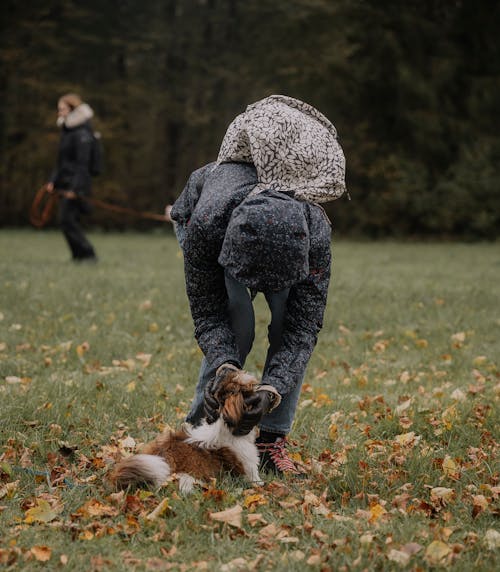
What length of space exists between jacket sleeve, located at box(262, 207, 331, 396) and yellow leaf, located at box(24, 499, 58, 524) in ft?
3.39

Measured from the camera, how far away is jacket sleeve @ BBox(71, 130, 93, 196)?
37.7ft

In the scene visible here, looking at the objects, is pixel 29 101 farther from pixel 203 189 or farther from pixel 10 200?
pixel 203 189

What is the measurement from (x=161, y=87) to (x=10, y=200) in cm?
618

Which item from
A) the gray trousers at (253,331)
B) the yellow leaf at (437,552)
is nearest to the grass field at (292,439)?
the yellow leaf at (437,552)

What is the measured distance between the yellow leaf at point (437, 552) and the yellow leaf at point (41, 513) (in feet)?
4.87

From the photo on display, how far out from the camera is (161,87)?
83.4ft

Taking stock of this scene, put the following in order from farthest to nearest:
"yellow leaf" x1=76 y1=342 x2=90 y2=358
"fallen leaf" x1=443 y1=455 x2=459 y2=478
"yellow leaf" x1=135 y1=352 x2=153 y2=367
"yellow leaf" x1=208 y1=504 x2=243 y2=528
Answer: "yellow leaf" x1=76 y1=342 x2=90 y2=358 < "yellow leaf" x1=135 y1=352 x2=153 y2=367 < "fallen leaf" x1=443 y1=455 x2=459 y2=478 < "yellow leaf" x1=208 y1=504 x2=243 y2=528

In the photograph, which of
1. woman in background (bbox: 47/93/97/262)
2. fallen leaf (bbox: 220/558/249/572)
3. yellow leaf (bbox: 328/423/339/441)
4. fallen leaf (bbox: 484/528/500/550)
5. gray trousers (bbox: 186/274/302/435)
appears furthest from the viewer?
woman in background (bbox: 47/93/97/262)

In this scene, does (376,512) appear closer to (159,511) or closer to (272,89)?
(159,511)

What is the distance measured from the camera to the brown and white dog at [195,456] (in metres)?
3.31

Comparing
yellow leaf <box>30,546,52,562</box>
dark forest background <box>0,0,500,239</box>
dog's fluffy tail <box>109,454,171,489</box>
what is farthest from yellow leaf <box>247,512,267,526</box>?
dark forest background <box>0,0,500,239</box>

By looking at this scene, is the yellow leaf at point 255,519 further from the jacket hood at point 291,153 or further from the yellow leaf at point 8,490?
the jacket hood at point 291,153

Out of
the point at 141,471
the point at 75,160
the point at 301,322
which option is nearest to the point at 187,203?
the point at 301,322

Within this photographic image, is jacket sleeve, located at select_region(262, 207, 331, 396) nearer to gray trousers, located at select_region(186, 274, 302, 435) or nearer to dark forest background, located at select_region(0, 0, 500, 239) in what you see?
gray trousers, located at select_region(186, 274, 302, 435)
